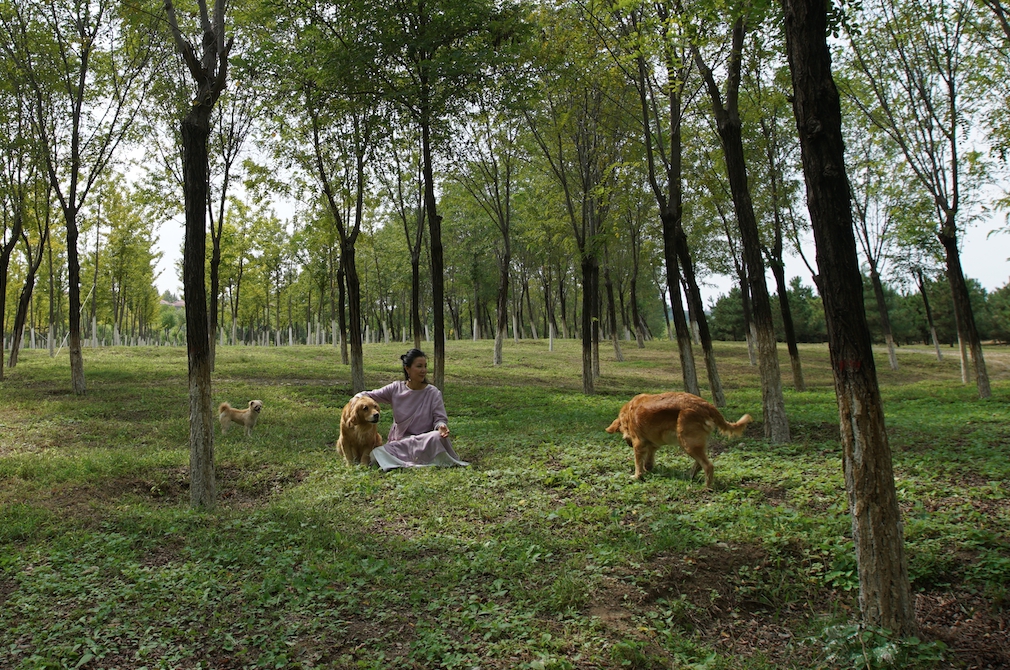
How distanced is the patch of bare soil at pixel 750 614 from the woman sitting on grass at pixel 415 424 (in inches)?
156

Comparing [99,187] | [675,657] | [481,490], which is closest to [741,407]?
[481,490]

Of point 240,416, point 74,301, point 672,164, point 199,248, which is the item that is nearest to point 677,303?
point 672,164

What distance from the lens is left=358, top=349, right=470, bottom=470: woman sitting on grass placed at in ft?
25.6

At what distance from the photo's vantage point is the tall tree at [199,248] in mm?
6148

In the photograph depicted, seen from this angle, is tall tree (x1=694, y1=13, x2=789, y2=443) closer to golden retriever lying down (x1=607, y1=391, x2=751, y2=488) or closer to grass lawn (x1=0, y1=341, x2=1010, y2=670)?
grass lawn (x1=0, y1=341, x2=1010, y2=670)

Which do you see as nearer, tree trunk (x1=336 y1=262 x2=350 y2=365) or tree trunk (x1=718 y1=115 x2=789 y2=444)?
tree trunk (x1=718 y1=115 x2=789 y2=444)

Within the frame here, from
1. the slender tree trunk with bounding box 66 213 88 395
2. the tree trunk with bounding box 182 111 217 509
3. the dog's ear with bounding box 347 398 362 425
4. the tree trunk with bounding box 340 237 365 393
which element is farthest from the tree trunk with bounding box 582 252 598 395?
the slender tree trunk with bounding box 66 213 88 395

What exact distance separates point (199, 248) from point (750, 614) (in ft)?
19.8

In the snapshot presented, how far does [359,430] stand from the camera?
309 inches

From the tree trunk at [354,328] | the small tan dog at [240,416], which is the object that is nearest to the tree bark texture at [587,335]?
the tree trunk at [354,328]

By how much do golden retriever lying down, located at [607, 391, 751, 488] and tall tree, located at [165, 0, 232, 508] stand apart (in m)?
4.48

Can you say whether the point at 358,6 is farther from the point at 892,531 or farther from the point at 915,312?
the point at 915,312

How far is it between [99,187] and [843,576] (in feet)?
90.9

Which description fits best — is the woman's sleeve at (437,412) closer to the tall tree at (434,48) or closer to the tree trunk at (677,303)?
the tall tree at (434,48)
